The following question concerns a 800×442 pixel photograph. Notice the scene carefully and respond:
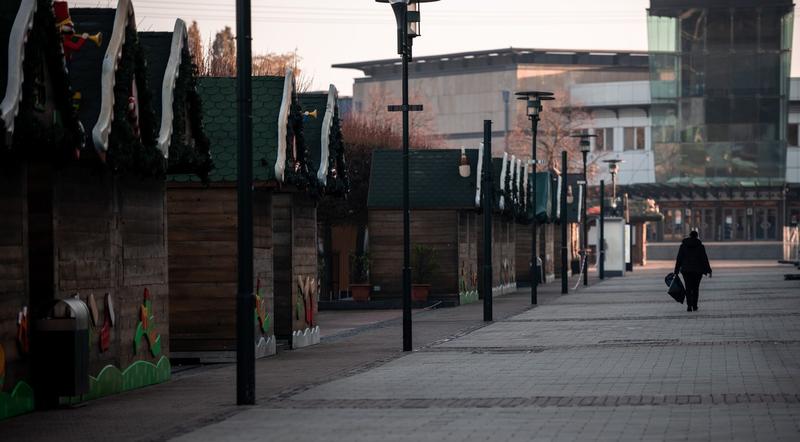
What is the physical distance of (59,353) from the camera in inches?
635

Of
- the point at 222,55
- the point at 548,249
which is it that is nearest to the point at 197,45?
the point at 222,55

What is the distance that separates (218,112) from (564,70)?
4661 inches

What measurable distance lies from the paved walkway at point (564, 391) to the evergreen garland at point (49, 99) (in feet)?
10.3

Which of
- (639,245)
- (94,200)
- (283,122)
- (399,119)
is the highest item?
(399,119)

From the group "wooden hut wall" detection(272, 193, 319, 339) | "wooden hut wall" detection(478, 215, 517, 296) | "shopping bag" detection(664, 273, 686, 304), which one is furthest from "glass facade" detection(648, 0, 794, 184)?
"wooden hut wall" detection(272, 193, 319, 339)

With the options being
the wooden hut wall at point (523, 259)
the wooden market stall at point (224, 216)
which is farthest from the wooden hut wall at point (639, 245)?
the wooden market stall at point (224, 216)

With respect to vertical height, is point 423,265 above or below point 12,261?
below

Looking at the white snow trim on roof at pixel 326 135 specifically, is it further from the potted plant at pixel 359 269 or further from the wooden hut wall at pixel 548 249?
the wooden hut wall at pixel 548 249

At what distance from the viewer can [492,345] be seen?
2611cm

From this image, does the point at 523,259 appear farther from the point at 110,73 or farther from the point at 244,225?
the point at 244,225

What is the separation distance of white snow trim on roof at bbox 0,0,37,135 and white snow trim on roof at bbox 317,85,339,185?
1344 cm

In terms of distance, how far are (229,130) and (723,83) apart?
9389 cm

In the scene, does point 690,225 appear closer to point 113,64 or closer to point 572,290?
point 572,290

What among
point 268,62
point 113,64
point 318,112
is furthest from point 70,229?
point 268,62
